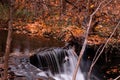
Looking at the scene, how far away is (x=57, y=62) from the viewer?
38.1 ft

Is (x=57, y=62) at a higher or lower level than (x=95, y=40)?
lower

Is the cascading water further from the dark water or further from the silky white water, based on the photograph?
the dark water

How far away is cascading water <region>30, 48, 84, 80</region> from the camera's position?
11.1 m

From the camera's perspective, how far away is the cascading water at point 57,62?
36.6 feet

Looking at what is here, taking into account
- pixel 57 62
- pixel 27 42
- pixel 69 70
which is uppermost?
pixel 27 42

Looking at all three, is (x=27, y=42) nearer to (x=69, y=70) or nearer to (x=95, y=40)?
(x=69, y=70)

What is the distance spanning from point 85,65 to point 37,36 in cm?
411

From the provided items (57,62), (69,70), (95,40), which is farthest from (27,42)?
(95,40)

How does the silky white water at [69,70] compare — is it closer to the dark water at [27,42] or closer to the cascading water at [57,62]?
the cascading water at [57,62]

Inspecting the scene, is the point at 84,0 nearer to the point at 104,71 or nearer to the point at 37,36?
the point at 37,36

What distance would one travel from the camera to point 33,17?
1798 cm

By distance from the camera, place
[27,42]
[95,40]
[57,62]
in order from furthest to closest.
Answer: [27,42] → [95,40] → [57,62]

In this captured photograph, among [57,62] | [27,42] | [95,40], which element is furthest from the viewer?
[27,42]

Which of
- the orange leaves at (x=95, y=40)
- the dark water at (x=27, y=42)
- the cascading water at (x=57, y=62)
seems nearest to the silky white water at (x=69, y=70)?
the cascading water at (x=57, y=62)
